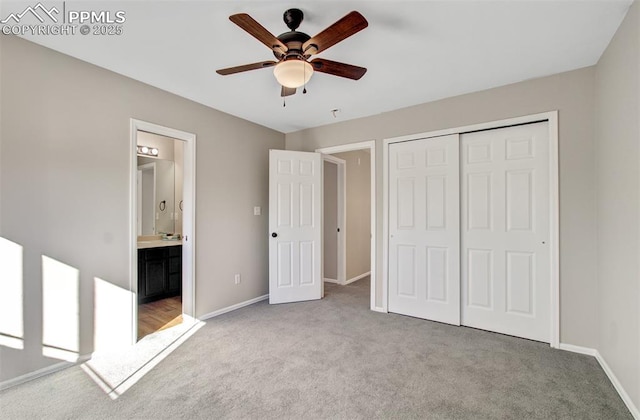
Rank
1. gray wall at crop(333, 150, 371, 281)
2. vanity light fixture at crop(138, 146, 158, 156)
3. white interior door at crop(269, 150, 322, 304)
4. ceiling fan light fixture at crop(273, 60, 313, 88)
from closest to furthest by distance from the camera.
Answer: ceiling fan light fixture at crop(273, 60, 313, 88) → white interior door at crop(269, 150, 322, 304) → vanity light fixture at crop(138, 146, 158, 156) → gray wall at crop(333, 150, 371, 281)

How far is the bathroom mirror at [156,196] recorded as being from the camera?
170 inches

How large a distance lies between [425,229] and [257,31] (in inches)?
103

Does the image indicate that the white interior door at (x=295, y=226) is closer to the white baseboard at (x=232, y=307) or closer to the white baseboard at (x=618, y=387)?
the white baseboard at (x=232, y=307)

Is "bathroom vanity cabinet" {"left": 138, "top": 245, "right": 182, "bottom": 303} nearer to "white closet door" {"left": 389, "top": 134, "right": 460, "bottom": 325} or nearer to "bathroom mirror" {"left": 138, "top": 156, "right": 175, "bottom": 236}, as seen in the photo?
"bathroom mirror" {"left": 138, "top": 156, "right": 175, "bottom": 236}

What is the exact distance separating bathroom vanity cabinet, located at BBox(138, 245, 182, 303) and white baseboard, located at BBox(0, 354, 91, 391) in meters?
1.51

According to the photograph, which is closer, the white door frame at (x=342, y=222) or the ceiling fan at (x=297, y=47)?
the ceiling fan at (x=297, y=47)

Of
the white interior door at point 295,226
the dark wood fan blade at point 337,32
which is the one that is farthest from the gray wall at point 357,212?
the dark wood fan blade at point 337,32

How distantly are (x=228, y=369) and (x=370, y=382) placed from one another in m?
1.07

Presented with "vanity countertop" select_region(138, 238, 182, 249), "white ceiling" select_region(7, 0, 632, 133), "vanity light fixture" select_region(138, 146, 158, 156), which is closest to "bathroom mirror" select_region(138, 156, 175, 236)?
"vanity light fixture" select_region(138, 146, 158, 156)

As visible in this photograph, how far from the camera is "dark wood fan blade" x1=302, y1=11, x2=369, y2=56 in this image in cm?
149

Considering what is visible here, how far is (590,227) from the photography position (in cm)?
247

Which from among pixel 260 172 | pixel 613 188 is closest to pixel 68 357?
pixel 260 172

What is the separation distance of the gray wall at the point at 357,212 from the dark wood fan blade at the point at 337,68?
2827 millimetres

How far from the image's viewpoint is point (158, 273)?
3.99 meters
